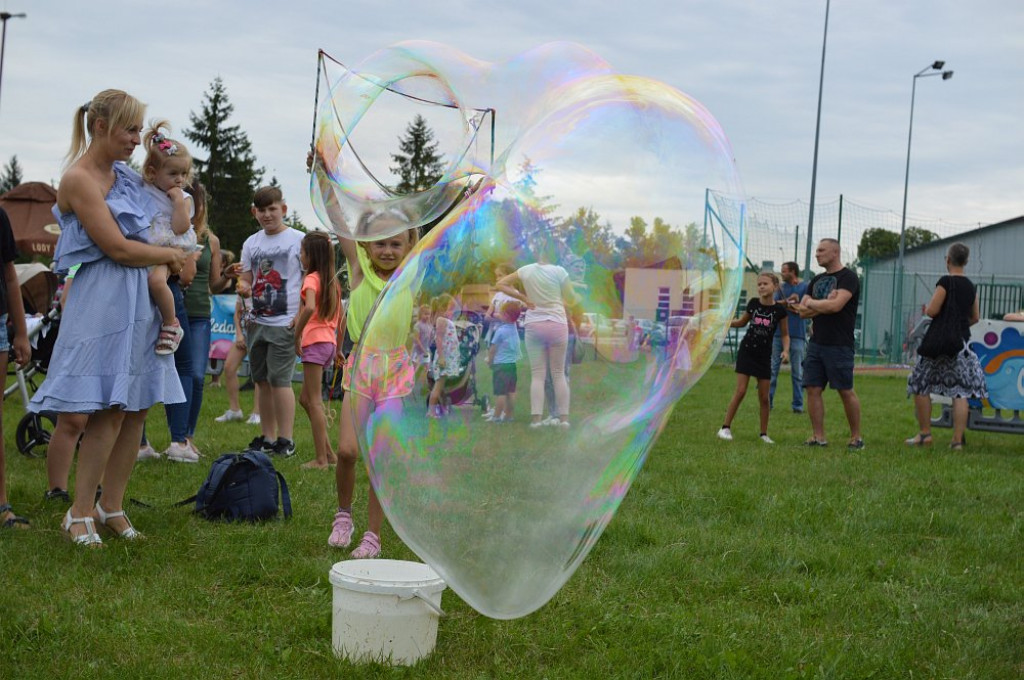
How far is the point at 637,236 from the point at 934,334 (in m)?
6.89

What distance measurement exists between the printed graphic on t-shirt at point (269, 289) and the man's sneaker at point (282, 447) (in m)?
0.95

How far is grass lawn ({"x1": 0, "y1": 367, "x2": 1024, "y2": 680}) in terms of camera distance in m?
3.21

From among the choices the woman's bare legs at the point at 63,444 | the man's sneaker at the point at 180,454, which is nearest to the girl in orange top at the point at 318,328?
the man's sneaker at the point at 180,454

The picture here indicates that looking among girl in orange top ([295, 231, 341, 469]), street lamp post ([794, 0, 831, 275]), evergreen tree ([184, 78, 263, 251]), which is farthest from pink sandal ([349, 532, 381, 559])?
evergreen tree ([184, 78, 263, 251])

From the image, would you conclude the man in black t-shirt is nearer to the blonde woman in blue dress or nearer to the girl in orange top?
the girl in orange top

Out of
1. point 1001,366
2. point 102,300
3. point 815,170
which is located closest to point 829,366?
point 1001,366

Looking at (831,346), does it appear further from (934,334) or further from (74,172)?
(74,172)

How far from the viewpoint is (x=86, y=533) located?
435 centimetres

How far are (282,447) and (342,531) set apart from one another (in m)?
2.73

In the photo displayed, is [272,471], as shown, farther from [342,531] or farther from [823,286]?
[823,286]

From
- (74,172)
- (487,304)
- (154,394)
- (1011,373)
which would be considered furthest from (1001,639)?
(1011,373)

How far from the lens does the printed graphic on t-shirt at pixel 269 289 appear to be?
6.88 metres

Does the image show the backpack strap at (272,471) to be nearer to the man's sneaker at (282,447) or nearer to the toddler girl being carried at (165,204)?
the toddler girl being carried at (165,204)

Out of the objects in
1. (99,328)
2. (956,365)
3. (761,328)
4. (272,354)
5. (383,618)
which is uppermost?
(761,328)
